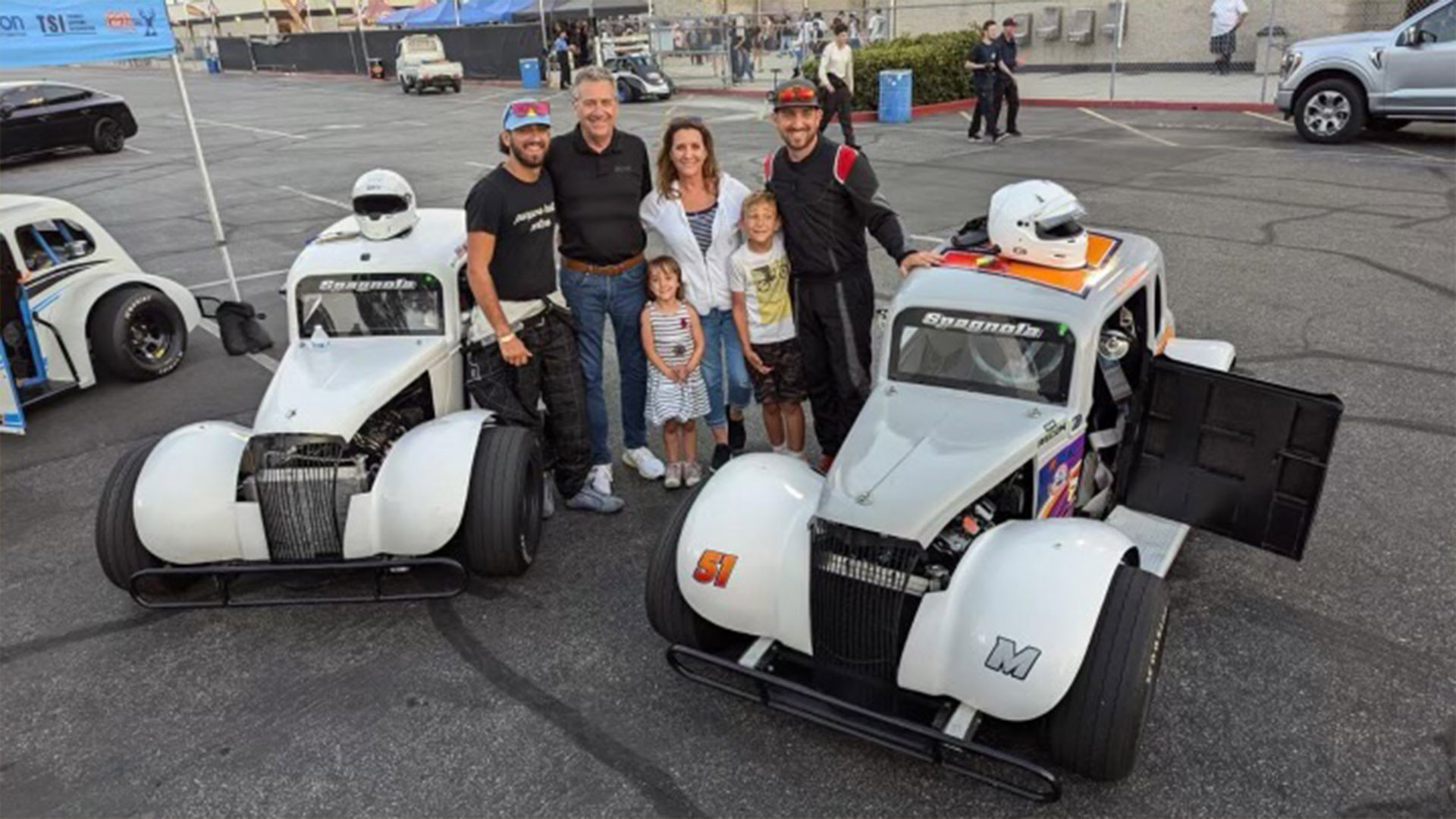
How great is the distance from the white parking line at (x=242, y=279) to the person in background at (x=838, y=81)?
890cm

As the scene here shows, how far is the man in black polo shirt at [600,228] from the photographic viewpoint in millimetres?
5074

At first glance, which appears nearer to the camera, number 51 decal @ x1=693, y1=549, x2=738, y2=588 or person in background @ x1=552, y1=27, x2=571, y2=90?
number 51 decal @ x1=693, y1=549, x2=738, y2=588

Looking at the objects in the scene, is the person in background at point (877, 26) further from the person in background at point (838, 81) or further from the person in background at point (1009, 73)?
the person in background at point (838, 81)

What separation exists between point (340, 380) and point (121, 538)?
1.22 meters

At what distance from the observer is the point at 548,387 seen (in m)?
5.47

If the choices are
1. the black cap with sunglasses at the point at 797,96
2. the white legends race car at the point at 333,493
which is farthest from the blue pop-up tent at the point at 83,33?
the black cap with sunglasses at the point at 797,96

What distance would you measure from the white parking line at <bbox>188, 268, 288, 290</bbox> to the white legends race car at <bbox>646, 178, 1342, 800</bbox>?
9.04m

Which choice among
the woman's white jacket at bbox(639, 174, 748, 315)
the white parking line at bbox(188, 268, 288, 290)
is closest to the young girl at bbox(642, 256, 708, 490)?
the woman's white jacket at bbox(639, 174, 748, 315)

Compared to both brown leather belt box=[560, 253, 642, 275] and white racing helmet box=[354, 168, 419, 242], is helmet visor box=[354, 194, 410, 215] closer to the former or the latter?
white racing helmet box=[354, 168, 419, 242]

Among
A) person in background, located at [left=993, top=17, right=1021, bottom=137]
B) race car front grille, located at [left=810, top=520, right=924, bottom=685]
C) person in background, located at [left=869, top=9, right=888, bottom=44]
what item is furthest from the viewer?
person in background, located at [left=869, top=9, right=888, bottom=44]

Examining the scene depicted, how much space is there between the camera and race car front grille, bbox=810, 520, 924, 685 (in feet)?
11.4

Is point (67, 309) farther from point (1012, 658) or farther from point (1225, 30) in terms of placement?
point (1225, 30)

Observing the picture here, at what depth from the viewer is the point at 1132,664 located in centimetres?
319

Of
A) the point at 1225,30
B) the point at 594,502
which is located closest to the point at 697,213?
the point at 594,502
